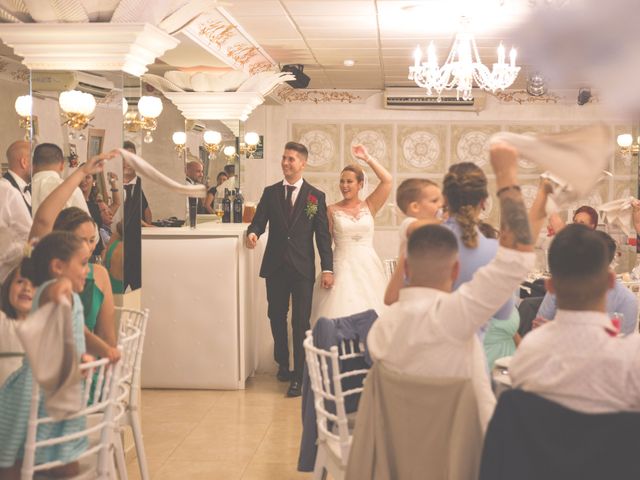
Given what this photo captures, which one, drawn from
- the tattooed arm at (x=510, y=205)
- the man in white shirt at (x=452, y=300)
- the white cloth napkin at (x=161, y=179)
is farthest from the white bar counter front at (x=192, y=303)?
the tattooed arm at (x=510, y=205)

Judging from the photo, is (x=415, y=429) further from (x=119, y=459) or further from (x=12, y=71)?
(x=12, y=71)

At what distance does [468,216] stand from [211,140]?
602cm

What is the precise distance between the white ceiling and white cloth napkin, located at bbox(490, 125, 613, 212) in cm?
322

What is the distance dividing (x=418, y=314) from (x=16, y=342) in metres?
1.48

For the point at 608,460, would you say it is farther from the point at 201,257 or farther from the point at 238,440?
the point at 201,257

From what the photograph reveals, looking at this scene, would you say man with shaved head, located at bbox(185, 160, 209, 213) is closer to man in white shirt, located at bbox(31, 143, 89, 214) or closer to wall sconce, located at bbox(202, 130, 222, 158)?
wall sconce, located at bbox(202, 130, 222, 158)

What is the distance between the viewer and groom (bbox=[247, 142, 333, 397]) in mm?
5785

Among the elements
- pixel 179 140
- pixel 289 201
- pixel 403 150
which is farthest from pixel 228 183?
pixel 289 201

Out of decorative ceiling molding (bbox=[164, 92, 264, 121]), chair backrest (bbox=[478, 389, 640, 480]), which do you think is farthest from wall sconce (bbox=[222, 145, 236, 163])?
chair backrest (bbox=[478, 389, 640, 480])

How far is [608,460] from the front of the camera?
5.96ft

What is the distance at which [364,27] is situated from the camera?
22.4 ft

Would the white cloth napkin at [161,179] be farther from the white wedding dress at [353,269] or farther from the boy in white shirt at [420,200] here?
the white wedding dress at [353,269]

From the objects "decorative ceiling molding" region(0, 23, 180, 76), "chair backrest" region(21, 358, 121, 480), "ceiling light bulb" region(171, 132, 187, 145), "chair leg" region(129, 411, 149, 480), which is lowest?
"chair leg" region(129, 411, 149, 480)

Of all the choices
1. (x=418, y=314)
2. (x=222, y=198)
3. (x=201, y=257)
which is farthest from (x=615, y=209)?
(x=418, y=314)
